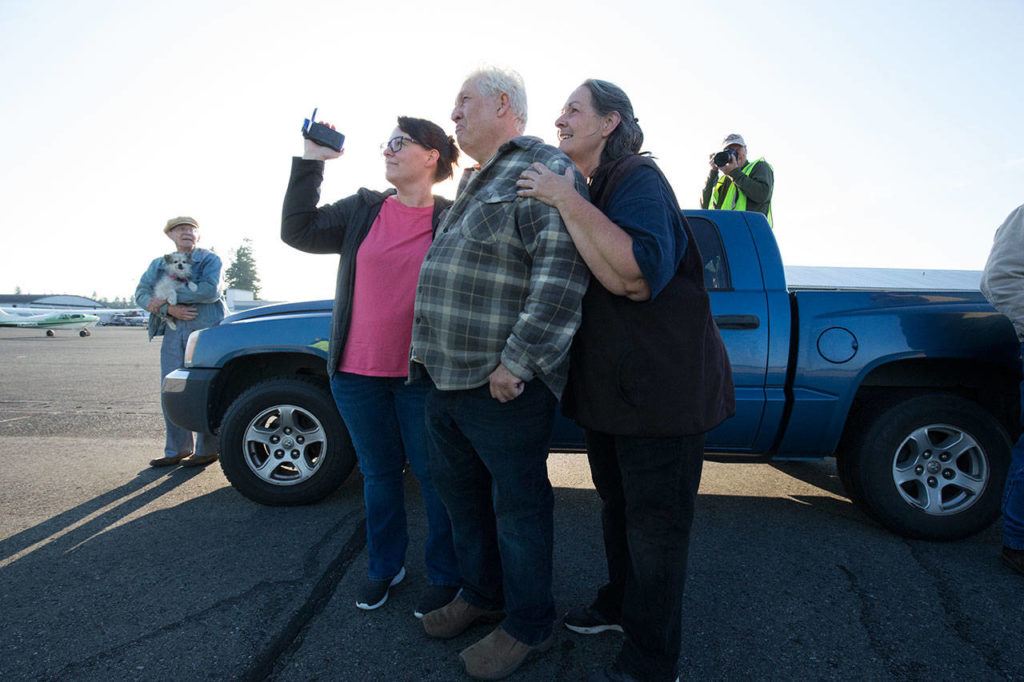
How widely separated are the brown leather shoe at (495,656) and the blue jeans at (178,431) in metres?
3.35

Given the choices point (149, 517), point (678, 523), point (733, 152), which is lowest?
point (149, 517)

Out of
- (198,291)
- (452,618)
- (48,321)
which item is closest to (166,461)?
(198,291)

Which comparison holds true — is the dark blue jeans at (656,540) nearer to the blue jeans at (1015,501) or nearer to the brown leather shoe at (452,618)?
the brown leather shoe at (452,618)

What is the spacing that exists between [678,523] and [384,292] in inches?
52.3

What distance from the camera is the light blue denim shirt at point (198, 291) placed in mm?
4391

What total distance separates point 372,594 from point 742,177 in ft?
12.7

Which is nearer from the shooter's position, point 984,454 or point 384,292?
point 384,292

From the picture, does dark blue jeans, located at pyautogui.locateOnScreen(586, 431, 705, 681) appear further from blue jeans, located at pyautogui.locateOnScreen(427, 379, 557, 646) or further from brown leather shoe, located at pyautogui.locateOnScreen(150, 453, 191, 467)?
brown leather shoe, located at pyautogui.locateOnScreen(150, 453, 191, 467)

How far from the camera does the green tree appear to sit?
3829 inches

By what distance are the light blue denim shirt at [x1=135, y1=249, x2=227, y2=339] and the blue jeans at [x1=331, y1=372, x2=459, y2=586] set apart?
2.83 metres

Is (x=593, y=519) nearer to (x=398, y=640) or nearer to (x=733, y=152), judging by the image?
(x=398, y=640)

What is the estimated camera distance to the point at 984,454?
2920 mm

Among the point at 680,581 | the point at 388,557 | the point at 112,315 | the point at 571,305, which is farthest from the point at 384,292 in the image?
the point at 112,315

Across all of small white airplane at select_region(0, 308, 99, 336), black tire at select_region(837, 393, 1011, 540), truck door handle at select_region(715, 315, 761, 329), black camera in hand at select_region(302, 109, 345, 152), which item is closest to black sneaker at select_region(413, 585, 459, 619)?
black camera in hand at select_region(302, 109, 345, 152)
